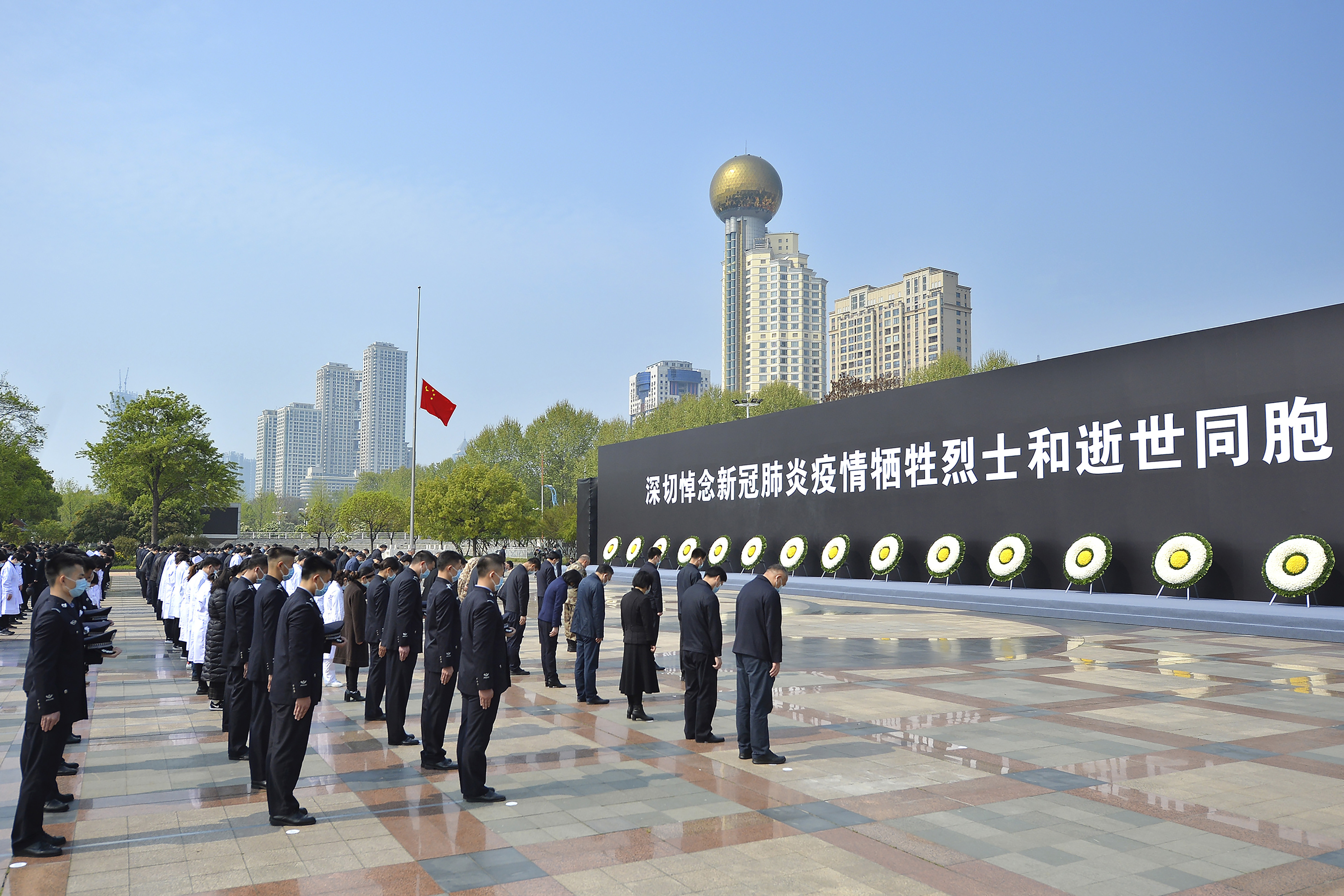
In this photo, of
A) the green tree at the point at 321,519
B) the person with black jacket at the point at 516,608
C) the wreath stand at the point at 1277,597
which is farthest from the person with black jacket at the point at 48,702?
the green tree at the point at 321,519

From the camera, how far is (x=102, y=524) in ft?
166

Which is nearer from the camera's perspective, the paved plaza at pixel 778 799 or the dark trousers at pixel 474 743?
the paved plaza at pixel 778 799

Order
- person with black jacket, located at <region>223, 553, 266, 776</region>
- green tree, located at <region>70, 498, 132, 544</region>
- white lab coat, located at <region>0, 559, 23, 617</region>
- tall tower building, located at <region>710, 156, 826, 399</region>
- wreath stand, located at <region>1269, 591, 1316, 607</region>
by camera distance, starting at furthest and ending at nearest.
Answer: tall tower building, located at <region>710, 156, 826, 399</region> → green tree, located at <region>70, 498, 132, 544</region> → wreath stand, located at <region>1269, 591, 1316, 607</region> → white lab coat, located at <region>0, 559, 23, 617</region> → person with black jacket, located at <region>223, 553, 266, 776</region>

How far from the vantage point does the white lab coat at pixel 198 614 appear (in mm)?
10273

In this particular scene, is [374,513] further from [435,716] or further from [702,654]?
[435,716]

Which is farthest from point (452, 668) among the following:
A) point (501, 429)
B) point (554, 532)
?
point (501, 429)

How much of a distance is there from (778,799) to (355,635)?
577cm

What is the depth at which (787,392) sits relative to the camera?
6669cm

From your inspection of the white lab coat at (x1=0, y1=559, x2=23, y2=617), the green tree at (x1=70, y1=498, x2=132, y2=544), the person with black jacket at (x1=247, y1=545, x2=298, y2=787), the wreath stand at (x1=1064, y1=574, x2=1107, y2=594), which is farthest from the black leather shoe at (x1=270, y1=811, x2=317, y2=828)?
the green tree at (x1=70, y1=498, x2=132, y2=544)

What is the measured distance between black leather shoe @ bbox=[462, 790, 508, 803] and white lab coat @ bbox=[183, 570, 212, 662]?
5.44 meters

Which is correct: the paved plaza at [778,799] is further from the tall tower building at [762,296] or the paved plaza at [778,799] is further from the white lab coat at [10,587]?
the tall tower building at [762,296]

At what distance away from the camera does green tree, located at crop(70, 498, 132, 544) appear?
5047 cm

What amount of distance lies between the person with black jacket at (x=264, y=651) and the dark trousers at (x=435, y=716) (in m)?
1.07

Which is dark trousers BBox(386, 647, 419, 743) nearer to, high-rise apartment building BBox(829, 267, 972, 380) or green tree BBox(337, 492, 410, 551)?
green tree BBox(337, 492, 410, 551)
